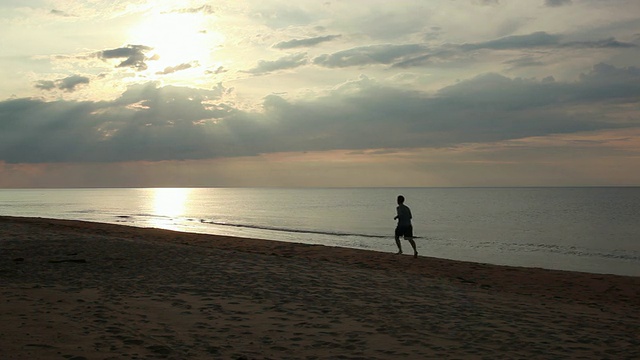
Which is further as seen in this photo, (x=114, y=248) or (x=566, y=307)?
(x=114, y=248)

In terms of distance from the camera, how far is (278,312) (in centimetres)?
967

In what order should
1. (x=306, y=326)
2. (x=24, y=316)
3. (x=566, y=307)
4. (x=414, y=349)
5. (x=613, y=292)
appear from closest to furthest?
(x=414, y=349)
(x=24, y=316)
(x=306, y=326)
(x=566, y=307)
(x=613, y=292)

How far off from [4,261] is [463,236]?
3816 centimetres

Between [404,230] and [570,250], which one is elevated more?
[404,230]

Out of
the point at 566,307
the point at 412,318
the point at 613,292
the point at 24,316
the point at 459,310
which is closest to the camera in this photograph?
the point at 24,316

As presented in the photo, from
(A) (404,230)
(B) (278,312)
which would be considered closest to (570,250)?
(A) (404,230)

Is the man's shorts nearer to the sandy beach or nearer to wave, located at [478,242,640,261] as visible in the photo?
the sandy beach

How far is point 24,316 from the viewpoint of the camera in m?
8.22

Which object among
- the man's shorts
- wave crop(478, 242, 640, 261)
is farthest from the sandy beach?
wave crop(478, 242, 640, 261)

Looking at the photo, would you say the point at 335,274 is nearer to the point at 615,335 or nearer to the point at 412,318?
the point at 412,318

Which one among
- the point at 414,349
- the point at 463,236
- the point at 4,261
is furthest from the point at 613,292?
the point at 463,236

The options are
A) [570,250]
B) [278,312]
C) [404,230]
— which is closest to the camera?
[278,312]

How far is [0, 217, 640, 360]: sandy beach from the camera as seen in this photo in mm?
7430

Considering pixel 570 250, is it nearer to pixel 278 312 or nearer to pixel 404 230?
pixel 404 230
